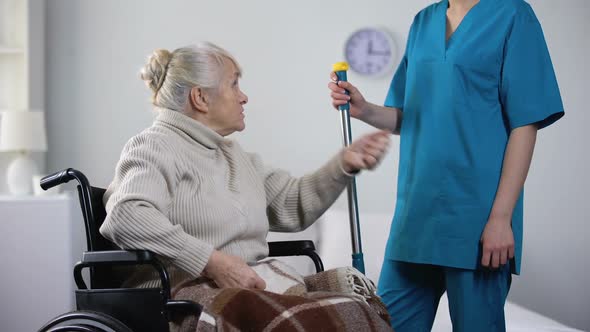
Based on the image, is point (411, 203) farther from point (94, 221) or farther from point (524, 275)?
point (524, 275)

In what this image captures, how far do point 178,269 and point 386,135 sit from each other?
1.72 ft

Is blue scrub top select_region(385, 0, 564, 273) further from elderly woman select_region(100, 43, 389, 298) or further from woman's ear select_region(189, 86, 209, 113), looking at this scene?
woman's ear select_region(189, 86, 209, 113)

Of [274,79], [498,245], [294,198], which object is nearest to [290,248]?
[294,198]

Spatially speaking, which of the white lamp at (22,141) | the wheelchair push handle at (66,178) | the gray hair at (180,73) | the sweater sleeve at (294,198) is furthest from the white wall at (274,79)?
the wheelchair push handle at (66,178)

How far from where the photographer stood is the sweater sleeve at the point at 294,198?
5.75ft

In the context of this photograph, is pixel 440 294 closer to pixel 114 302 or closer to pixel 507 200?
pixel 507 200

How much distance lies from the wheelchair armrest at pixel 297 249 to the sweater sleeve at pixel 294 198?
0.06m

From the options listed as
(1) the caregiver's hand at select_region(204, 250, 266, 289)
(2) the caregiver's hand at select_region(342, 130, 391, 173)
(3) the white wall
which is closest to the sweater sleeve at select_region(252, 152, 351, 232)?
(2) the caregiver's hand at select_region(342, 130, 391, 173)

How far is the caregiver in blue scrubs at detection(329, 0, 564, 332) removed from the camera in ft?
4.77

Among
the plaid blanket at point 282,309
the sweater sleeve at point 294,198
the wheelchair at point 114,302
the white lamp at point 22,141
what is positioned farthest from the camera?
the white lamp at point 22,141

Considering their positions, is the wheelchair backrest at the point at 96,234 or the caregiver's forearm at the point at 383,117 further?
the caregiver's forearm at the point at 383,117

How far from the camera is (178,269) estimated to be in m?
1.52

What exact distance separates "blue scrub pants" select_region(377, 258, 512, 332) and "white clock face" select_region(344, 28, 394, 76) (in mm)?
2013

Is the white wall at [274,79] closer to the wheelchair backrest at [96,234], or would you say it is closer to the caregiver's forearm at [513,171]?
the wheelchair backrest at [96,234]
